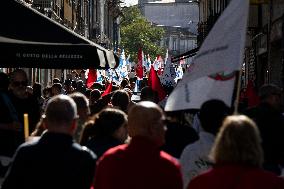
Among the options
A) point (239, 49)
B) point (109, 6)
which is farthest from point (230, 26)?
point (109, 6)

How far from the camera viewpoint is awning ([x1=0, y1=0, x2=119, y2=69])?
10102 mm

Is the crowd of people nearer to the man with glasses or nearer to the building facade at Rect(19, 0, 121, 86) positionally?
the man with glasses

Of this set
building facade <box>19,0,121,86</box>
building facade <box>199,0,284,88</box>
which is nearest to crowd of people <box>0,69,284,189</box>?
building facade <box>199,0,284,88</box>

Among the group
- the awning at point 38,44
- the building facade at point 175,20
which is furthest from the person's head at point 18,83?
the building facade at point 175,20

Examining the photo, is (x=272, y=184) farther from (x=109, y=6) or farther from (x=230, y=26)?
(x=109, y=6)

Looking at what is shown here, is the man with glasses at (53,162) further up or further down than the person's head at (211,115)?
further down

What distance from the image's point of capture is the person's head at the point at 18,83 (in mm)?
10203

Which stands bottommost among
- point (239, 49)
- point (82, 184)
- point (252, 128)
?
point (82, 184)

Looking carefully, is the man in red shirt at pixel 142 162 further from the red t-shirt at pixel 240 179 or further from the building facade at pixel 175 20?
the building facade at pixel 175 20

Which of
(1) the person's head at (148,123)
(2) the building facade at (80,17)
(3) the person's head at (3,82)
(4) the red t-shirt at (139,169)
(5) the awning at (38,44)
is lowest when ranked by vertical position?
(4) the red t-shirt at (139,169)

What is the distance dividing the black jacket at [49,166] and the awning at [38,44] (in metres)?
4.53

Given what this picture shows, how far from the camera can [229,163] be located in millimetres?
4898

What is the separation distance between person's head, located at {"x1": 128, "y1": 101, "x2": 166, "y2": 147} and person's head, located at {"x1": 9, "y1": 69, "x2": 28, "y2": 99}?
4753 millimetres

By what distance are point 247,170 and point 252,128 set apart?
244 mm
